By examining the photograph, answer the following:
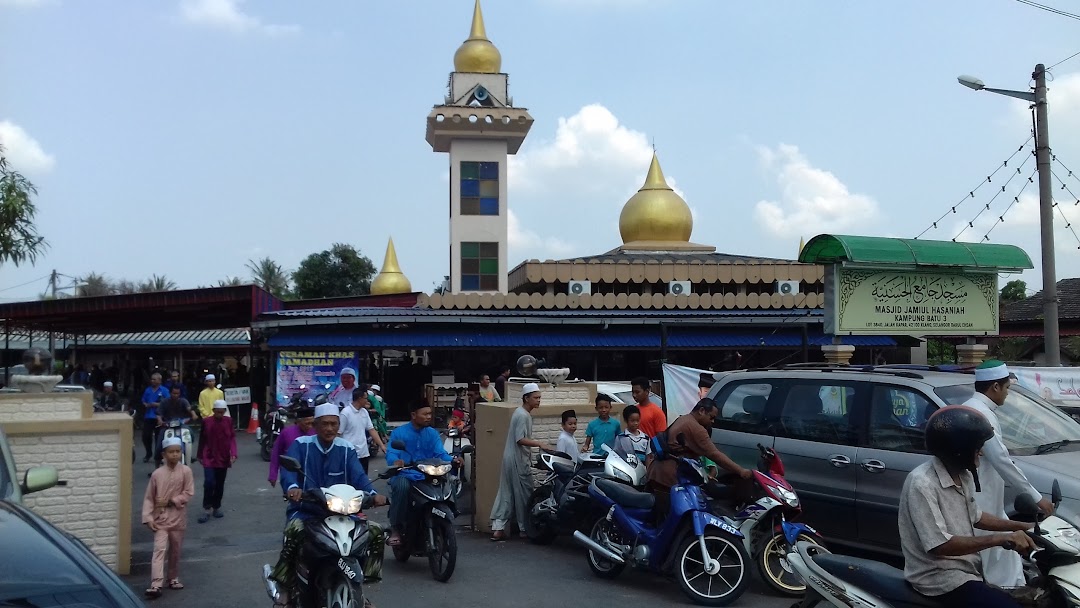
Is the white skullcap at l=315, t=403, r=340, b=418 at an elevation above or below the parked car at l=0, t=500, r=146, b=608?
above

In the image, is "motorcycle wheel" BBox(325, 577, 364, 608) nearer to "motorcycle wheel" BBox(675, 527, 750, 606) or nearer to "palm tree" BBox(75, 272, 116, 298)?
"motorcycle wheel" BBox(675, 527, 750, 606)

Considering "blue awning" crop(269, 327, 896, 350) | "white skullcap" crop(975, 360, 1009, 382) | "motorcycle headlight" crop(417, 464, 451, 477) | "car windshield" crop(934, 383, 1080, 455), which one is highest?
"blue awning" crop(269, 327, 896, 350)

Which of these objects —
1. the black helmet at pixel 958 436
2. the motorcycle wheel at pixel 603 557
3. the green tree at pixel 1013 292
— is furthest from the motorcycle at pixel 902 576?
the green tree at pixel 1013 292

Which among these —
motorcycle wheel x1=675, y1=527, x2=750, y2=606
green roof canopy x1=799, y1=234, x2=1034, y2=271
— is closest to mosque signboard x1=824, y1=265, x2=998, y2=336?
green roof canopy x1=799, y1=234, x2=1034, y2=271

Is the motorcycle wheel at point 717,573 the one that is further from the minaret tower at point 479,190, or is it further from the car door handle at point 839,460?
the minaret tower at point 479,190

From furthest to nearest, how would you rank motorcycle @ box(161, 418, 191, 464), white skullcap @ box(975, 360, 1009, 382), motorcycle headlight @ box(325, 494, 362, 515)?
motorcycle @ box(161, 418, 191, 464) < white skullcap @ box(975, 360, 1009, 382) < motorcycle headlight @ box(325, 494, 362, 515)

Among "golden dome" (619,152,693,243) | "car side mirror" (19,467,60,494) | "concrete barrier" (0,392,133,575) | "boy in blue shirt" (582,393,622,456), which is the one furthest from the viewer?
"golden dome" (619,152,693,243)

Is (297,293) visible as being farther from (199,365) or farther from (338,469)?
(338,469)

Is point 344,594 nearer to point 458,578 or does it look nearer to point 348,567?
point 348,567

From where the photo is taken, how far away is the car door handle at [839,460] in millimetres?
7578

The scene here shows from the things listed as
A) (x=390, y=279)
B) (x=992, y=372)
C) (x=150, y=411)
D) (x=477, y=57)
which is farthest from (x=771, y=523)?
(x=390, y=279)

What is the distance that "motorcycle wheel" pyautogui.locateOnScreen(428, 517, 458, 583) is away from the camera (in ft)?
25.6

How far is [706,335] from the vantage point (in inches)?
1023

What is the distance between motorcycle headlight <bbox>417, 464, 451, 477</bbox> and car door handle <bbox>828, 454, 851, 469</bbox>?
3.18 m
